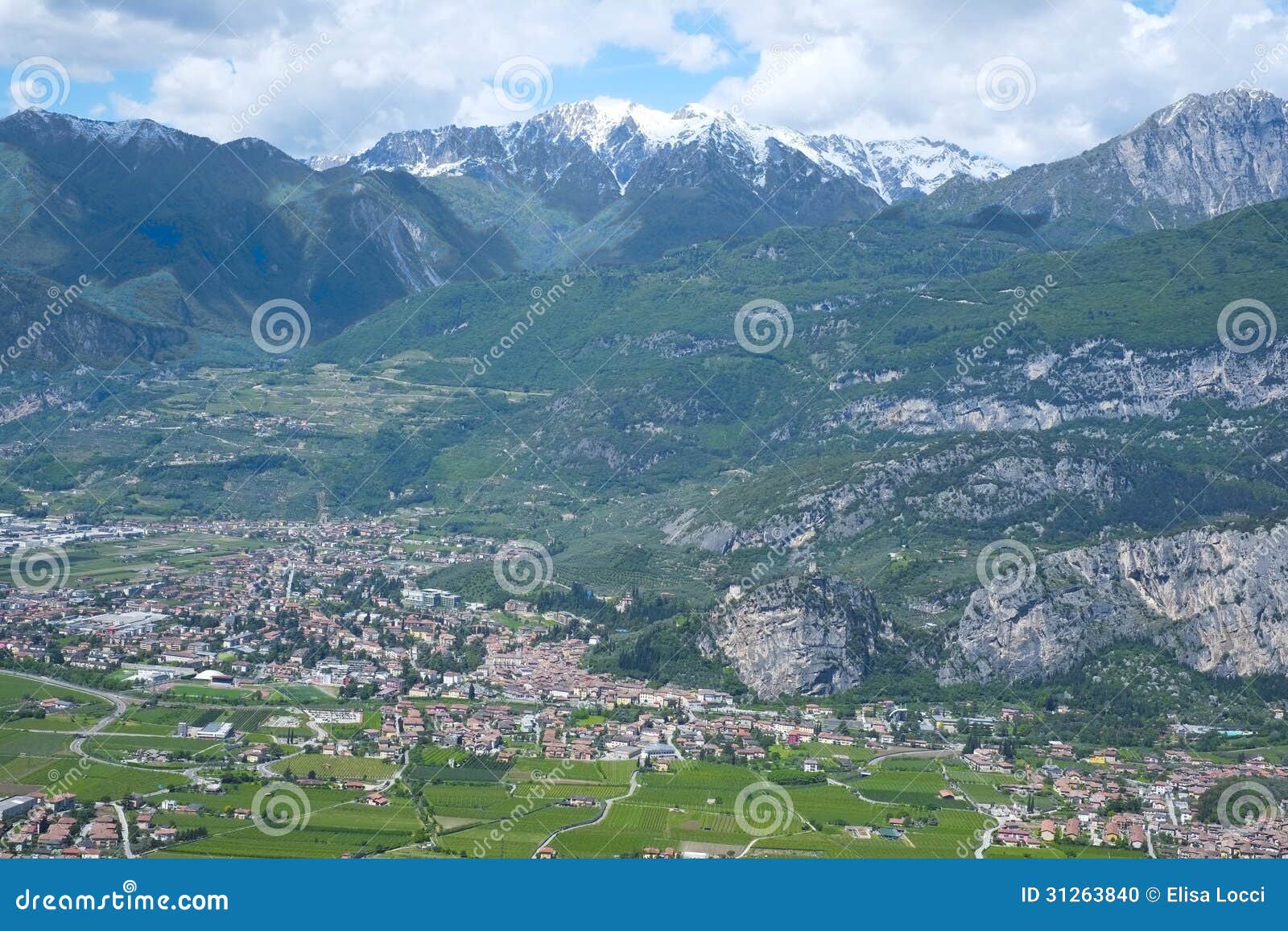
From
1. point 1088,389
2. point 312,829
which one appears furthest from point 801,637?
point 1088,389

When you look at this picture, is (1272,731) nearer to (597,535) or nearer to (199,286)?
(597,535)

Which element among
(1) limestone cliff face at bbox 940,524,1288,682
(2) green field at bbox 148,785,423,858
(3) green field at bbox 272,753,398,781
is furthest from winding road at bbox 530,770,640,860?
(1) limestone cliff face at bbox 940,524,1288,682

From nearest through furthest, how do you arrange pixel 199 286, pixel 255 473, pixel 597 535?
pixel 597 535
pixel 255 473
pixel 199 286

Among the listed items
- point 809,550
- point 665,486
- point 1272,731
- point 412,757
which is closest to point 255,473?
point 665,486

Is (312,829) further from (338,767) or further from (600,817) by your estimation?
(600,817)

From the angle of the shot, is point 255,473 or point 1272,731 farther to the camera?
point 255,473

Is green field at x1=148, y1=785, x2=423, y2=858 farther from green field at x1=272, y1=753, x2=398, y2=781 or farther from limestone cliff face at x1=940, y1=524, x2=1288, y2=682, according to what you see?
limestone cliff face at x1=940, y1=524, x2=1288, y2=682

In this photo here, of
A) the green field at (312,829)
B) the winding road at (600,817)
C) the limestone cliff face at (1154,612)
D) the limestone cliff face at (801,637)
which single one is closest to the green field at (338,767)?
the green field at (312,829)
